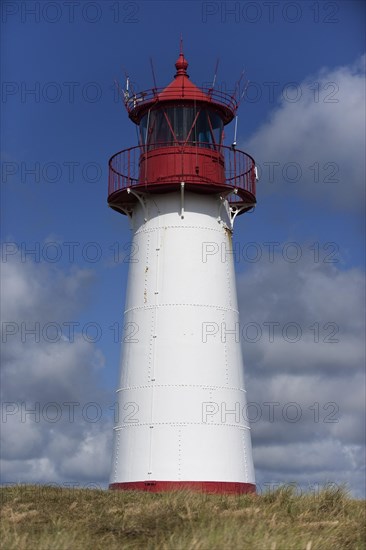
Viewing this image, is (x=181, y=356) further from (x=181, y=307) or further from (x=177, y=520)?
(x=177, y=520)

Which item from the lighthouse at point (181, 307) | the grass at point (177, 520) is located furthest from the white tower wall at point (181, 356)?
the grass at point (177, 520)

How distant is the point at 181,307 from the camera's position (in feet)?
75.4

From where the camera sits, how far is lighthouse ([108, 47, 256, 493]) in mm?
21984

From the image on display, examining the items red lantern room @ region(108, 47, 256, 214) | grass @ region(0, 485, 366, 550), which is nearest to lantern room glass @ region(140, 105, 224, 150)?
red lantern room @ region(108, 47, 256, 214)

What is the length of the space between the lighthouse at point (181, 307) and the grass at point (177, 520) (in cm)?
375

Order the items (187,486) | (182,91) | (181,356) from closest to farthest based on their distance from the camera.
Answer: (187,486), (181,356), (182,91)

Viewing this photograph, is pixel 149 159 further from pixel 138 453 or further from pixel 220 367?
pixel 138 453

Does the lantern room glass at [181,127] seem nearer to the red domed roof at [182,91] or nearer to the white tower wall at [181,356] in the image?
the red domed roof at [182,91]

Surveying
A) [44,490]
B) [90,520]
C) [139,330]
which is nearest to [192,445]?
[139,330]

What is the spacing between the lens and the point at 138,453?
2211cm

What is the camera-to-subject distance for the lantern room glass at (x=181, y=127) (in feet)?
79.1

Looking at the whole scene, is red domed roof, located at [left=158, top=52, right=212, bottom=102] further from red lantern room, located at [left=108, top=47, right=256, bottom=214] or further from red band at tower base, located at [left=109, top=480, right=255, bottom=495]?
red band at tower base, located at [left=109, top=480, right=255, bottom=495]

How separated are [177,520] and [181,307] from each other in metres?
8.83

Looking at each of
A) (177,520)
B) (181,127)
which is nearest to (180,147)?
(181,127)
